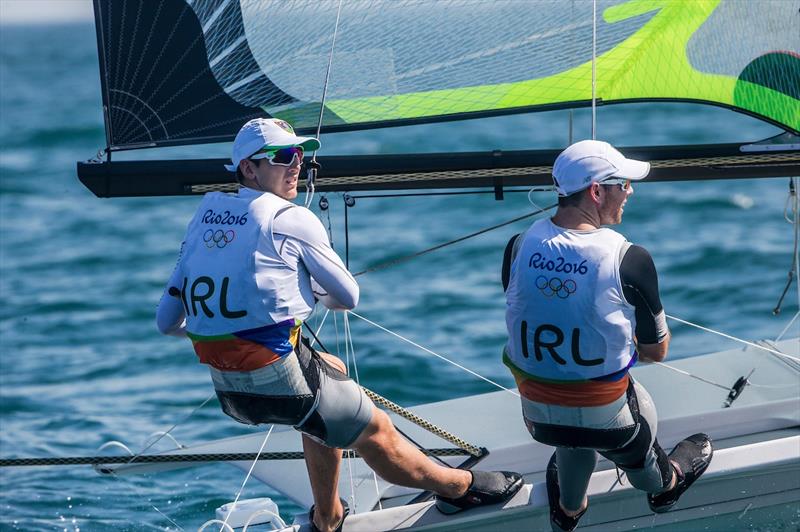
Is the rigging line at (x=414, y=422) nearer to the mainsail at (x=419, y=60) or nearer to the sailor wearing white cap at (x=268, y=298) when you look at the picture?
the sailor wearing white cap at (x=268, y=298)

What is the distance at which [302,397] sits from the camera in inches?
134

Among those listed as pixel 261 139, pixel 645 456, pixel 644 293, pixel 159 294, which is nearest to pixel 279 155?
pixel 261 139

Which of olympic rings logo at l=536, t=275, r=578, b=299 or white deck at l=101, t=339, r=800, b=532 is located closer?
olympic rings logo at l=536, t=275, r=578, b=299

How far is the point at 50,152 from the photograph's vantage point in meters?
19.1

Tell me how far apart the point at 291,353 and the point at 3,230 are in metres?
10.8

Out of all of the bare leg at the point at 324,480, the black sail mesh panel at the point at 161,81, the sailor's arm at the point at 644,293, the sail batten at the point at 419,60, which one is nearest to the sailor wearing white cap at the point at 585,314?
the sailor's arm at the point at 644,293

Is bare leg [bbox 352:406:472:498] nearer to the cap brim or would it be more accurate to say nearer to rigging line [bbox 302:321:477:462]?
rigging line [bbox 302:321:477:462]

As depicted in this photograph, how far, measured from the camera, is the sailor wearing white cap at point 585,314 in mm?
3336

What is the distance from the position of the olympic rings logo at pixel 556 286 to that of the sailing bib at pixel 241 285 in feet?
1.99

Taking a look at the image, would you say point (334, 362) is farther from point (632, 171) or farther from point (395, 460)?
point (632, 171)

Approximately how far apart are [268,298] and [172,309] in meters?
0.39

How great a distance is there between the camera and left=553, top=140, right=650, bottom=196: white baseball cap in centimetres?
338

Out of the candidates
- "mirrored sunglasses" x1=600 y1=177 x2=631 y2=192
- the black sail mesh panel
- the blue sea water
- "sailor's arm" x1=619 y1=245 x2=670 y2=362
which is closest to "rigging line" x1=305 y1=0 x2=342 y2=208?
the black sail mesh panel

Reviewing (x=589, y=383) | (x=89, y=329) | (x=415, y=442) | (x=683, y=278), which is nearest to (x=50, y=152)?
(x=89, y=329)
